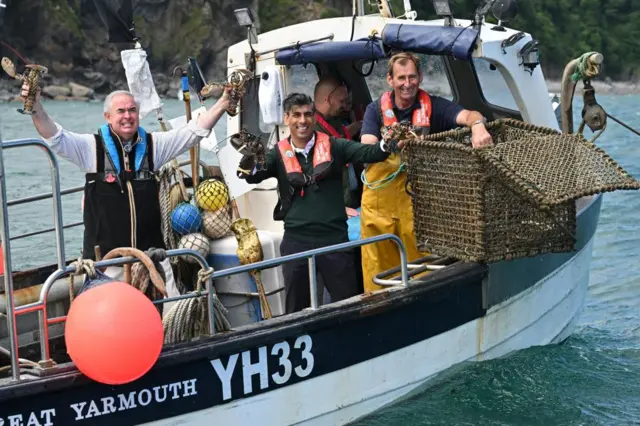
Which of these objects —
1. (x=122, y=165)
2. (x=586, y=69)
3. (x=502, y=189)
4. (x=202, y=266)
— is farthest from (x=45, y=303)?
(x=586, y=69)

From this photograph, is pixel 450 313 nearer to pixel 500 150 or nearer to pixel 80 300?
pixel 500 150

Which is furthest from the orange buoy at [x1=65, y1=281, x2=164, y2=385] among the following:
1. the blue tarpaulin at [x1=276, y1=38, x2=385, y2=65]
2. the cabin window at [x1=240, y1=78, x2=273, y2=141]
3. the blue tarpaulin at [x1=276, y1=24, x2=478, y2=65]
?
the cabin window at [x1=240, y1=78, x2=273, y2=141]

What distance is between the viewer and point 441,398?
6.84 m

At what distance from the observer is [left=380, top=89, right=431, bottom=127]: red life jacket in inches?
266

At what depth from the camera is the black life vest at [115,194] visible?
249 inches

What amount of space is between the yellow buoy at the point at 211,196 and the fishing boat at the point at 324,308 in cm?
27

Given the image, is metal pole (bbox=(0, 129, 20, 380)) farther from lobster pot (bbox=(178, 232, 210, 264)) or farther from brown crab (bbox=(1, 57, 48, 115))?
lobster pot (bbox=(178, 232, 210, 264))

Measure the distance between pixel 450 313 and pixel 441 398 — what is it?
592mm

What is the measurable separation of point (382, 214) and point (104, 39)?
77.7 metres

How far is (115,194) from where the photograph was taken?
6363 millimetres

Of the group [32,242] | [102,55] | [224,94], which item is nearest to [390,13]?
[224,94]

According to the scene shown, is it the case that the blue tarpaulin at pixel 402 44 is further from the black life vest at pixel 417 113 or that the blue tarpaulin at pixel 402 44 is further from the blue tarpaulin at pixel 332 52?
the black life vest at pixel 417 113

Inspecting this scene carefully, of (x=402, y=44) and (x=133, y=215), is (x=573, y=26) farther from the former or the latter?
(x=133, y=215)

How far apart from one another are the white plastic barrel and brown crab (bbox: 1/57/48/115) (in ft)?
6.42
